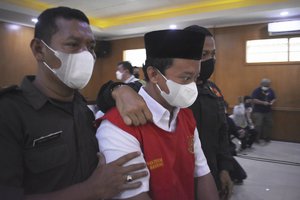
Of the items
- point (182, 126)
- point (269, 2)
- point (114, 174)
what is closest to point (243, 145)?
point (269, 2)

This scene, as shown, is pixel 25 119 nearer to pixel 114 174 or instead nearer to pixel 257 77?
pixel 114 174

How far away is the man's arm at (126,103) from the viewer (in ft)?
3.36

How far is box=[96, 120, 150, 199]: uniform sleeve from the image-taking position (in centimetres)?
96

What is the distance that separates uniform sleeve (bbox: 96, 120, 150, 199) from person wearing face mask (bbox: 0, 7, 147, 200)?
3cm

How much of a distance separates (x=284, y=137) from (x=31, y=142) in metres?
6.75

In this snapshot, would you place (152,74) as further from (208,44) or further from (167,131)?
(208,44)

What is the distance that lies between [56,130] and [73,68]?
268 mm

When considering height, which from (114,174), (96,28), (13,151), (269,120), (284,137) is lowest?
(284,137)

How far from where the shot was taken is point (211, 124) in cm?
161

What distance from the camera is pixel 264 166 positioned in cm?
453

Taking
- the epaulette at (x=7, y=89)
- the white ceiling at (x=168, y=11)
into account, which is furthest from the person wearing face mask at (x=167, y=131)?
the white ceiling at (x=168, y=11)

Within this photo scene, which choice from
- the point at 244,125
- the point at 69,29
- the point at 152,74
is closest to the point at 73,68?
the point at 69,29

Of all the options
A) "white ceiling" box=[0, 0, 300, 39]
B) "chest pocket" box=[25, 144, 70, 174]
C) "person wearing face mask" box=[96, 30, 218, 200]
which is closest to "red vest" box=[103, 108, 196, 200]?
"person wearing face mask" box=[96, 30, 218, 200]

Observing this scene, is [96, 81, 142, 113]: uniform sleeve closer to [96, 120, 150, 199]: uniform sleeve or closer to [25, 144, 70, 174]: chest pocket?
[96, 120, 150, 199]: uniform sleeve
